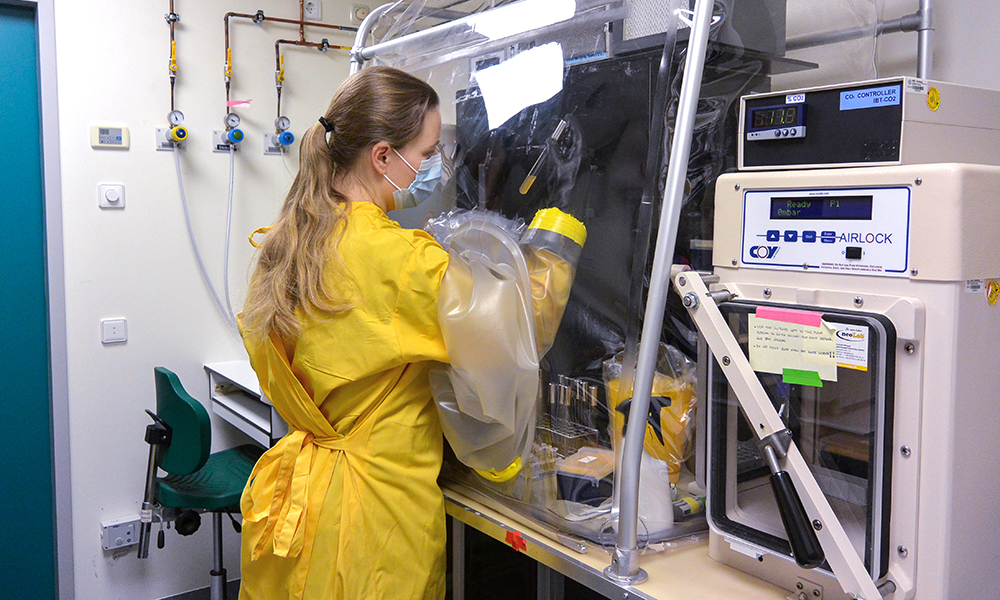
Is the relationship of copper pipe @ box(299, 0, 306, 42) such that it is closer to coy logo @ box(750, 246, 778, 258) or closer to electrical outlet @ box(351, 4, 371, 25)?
electrical outlet @ box(351, 4, 371, 25)

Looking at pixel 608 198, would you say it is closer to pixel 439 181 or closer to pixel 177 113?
pixel 439 181

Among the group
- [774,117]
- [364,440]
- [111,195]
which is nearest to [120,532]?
[111,195]

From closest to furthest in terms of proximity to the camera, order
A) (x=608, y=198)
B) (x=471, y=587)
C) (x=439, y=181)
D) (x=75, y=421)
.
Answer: (x=608, y=198) < (x=439, y=181) < (x=471, y=587) < (x=75, y=421)

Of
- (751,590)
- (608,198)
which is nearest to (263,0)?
(608,198)

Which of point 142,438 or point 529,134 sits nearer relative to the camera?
point 529,134

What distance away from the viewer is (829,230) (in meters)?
1.00

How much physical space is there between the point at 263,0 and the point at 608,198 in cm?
217

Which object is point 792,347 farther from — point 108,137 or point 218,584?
point 108,137

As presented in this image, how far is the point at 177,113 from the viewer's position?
2732mm

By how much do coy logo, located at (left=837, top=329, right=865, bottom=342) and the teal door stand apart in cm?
263

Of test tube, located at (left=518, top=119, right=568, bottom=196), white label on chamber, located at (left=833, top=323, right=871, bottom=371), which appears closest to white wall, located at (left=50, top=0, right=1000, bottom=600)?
test tube, located at (left=518, top=119, right=568, bottom=196)

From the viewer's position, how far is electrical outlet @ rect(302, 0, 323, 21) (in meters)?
3.02

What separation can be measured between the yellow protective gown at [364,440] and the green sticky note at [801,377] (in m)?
0.54

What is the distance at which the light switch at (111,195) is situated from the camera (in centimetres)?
264
